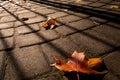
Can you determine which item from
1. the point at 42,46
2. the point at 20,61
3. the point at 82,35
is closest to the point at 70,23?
the point at 82,35

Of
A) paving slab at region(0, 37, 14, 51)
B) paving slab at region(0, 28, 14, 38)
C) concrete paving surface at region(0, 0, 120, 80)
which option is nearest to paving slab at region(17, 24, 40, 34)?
concrete paving surface at region(0, 0, 120, 80)

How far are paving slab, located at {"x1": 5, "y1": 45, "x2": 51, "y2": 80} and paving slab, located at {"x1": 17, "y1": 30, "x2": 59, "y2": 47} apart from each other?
0.15 meters

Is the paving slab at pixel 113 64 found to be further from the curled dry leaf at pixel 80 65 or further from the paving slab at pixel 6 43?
the paving slab at pixel 6 43

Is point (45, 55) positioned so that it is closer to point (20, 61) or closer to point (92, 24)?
point (20, 61)

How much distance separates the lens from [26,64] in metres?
1.73

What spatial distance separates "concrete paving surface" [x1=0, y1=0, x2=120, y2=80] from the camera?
1.58 meters

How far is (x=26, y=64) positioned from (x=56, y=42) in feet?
1.83

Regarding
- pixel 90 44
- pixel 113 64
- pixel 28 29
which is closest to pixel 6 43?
pixel 28 29

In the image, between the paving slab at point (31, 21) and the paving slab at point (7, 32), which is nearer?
the paving slab at point (7, 32)

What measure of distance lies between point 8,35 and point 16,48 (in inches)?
22.3

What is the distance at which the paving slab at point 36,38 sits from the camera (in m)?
2.22

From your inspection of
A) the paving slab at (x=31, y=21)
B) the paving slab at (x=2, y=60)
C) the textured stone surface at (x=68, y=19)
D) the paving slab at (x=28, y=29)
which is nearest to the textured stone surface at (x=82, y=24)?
the textured stone surface at (x=68, y=19)

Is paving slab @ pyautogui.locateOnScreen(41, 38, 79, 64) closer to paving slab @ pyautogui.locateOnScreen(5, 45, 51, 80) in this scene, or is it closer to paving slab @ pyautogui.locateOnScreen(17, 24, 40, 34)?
paving slab @ pyautogui.locateOnScreen(5, 45, 51, 80)

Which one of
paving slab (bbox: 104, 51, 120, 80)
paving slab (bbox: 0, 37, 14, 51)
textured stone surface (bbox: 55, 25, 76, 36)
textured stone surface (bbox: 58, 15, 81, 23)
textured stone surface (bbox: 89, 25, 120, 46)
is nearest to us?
paving slab (bbox: 104, 51, 120, 80)
